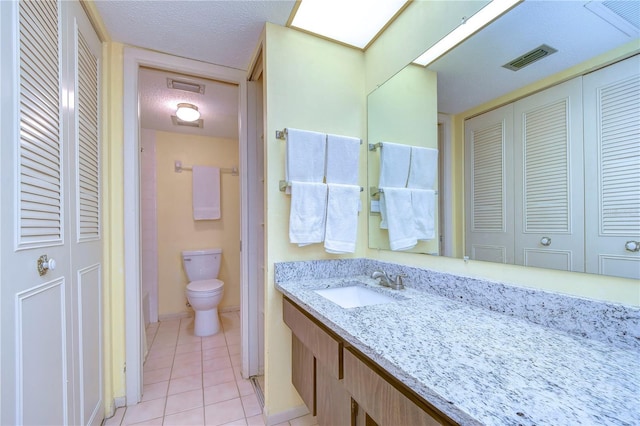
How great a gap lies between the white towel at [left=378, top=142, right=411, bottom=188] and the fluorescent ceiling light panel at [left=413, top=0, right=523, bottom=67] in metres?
0.43

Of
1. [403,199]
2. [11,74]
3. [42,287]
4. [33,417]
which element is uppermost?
[11,74]

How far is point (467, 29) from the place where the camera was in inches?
45.0

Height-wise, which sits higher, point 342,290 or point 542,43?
point 542,43

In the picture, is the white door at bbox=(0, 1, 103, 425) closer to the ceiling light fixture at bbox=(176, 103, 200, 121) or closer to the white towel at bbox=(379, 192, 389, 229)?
the ceiling light fixture at bbox=(176, 103, 200, 121)

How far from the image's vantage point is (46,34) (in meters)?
0.94

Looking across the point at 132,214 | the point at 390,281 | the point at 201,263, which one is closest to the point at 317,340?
the point at 390,281

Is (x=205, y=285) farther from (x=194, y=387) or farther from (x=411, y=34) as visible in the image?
(x=411, y=34)

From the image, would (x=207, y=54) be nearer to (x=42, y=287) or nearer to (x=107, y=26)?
(x=107, y=26)

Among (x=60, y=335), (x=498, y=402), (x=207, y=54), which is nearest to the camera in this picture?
(x=498, y=402)

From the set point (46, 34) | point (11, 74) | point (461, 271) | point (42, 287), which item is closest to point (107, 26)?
point (46, 34)

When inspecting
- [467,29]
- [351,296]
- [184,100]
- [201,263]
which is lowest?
[201,263]

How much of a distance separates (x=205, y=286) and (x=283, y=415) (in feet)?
5.26

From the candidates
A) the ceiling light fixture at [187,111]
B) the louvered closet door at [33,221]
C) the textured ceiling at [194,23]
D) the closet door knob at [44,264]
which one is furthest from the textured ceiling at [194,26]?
the closet door knob at [44,264]

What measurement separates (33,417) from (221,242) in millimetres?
2578
